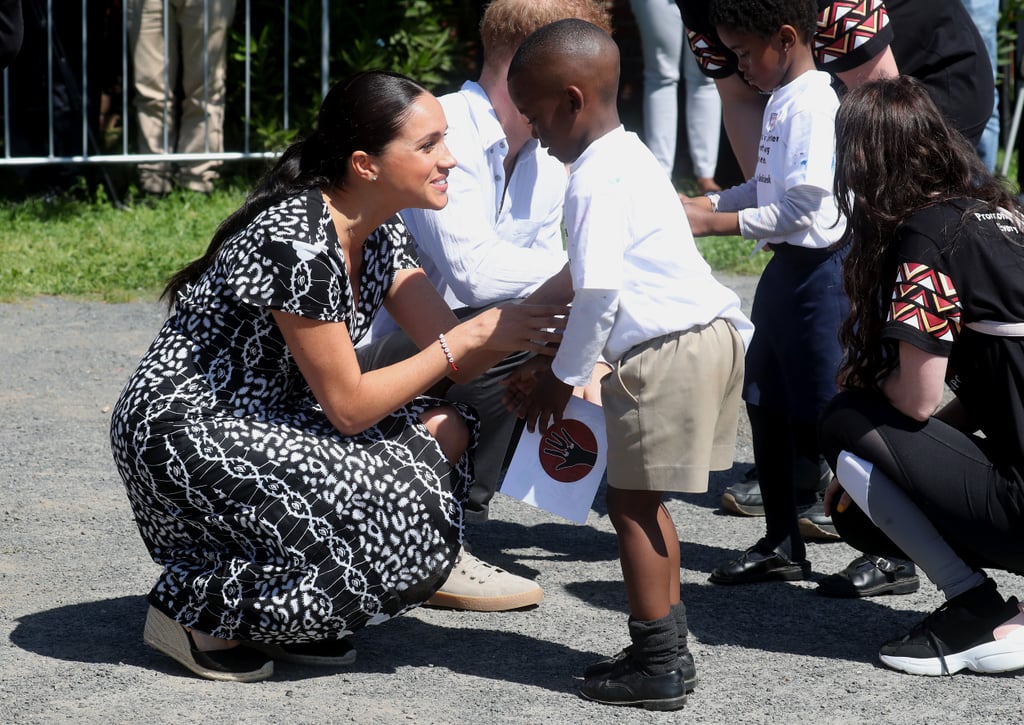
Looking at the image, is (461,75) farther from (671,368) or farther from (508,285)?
(671,368)

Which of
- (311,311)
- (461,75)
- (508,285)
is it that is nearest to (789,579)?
(508,285)

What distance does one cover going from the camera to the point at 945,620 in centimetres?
306

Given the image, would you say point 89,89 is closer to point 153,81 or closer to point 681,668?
point 153,81

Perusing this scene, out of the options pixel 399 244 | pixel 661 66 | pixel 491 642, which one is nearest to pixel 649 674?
pixel 491 642

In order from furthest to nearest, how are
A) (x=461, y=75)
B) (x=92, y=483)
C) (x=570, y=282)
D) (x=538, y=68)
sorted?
1. (x=461, y=75)
2. (x=92, y=483)
3. (x=570, y=282)
4. (x=538, y=68)

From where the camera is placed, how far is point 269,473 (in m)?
2.88

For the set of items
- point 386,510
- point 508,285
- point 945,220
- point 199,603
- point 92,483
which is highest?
point 945,220

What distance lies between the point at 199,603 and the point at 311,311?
656 mm

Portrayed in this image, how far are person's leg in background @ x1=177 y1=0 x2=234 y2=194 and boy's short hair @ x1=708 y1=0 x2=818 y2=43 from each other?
193 inches

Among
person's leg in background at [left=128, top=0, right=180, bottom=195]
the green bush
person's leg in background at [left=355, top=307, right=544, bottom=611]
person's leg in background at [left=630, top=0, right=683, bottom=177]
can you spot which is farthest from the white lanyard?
the green bush

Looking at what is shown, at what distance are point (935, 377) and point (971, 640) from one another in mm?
589

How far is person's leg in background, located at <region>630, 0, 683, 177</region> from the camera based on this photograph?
8133mm

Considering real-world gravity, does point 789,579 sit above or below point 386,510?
below

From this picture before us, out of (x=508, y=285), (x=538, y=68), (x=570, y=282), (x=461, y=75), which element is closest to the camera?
(x=538, y=68)
